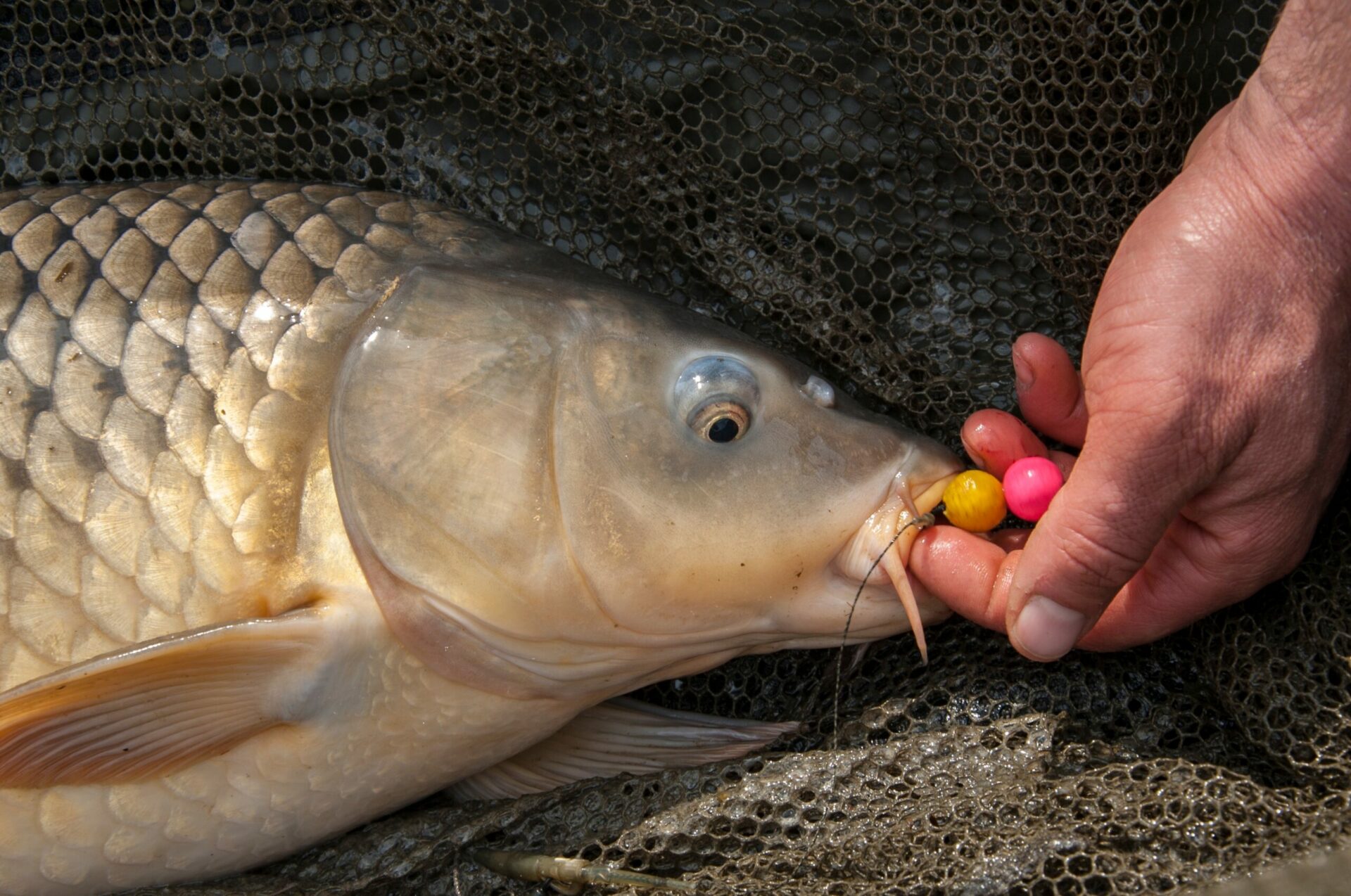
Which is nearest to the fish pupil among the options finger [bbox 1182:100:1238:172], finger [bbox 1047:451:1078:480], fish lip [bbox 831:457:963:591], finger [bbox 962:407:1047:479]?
fish lip [bbox 831:457:963:591]

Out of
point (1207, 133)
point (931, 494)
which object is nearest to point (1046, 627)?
point (931, 494)

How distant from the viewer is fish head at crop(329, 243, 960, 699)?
49.6 inches

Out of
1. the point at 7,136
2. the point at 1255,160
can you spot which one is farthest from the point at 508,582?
the point at 7,136

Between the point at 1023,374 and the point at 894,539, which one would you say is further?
the point at 1023,374

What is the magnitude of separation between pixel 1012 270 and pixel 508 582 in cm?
81

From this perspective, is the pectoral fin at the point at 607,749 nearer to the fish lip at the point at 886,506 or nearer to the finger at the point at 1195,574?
the fish lip at the point at 886,506

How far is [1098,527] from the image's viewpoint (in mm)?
1086

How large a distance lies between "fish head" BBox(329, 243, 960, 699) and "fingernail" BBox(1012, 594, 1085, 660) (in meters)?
0.16

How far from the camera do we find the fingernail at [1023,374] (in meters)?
1.37

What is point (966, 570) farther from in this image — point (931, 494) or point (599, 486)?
point (599, 486)

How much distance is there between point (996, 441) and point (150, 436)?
99cm

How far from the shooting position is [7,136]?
1.72 m

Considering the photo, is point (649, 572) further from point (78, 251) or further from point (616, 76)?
point (78, 251)

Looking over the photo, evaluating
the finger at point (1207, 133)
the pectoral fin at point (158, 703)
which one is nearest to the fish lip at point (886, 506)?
the finger at point (1207, 133)
